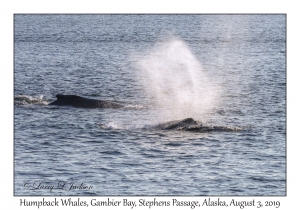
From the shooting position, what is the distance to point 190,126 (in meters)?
54.1

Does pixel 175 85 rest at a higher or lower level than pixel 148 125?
higher

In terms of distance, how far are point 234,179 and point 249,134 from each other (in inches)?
463

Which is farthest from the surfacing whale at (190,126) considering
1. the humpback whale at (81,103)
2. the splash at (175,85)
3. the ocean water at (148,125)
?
the humpback whale at (81,103)

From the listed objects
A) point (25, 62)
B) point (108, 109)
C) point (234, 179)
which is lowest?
point (234, 179)

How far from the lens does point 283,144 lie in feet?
164

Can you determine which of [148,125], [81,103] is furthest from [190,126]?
[81,103]

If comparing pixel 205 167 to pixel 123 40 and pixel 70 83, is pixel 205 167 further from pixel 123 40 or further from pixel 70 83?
pixel 123 40

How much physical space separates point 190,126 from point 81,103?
43.7 ft

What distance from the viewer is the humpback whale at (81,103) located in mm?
63281

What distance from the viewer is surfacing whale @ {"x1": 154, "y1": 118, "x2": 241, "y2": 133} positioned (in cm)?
5388

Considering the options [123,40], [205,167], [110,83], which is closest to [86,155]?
[205,167]

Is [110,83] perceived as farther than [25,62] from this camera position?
No

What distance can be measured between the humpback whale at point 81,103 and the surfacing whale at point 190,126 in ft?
31.6

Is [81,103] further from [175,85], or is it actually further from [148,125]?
[175,85]
